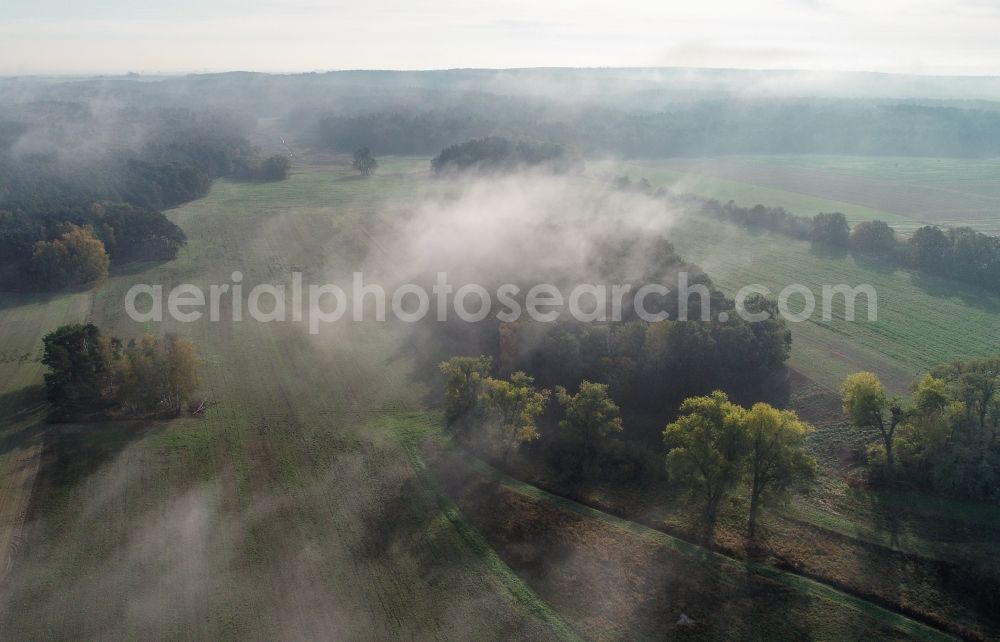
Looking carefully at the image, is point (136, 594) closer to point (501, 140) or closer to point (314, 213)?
point (314, 213)

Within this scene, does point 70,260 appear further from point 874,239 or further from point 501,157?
point 874,239

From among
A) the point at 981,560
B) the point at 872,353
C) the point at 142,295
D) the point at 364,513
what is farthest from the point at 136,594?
the point at 872,353

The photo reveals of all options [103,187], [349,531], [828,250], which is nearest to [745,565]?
[349,531]

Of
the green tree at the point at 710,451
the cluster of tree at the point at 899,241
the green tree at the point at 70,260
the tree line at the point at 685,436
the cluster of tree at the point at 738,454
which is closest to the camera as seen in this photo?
the cluster of tree at the point at 738,454

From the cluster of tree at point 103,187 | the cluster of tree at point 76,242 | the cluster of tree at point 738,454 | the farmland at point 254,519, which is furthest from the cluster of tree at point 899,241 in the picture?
the cluster of tree at point 103,187

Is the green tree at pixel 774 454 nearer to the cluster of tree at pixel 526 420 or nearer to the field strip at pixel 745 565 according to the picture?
the field strip at pixel 745 565

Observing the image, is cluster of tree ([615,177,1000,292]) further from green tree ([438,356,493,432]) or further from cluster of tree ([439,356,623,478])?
green tree ([438,356,493,432])
